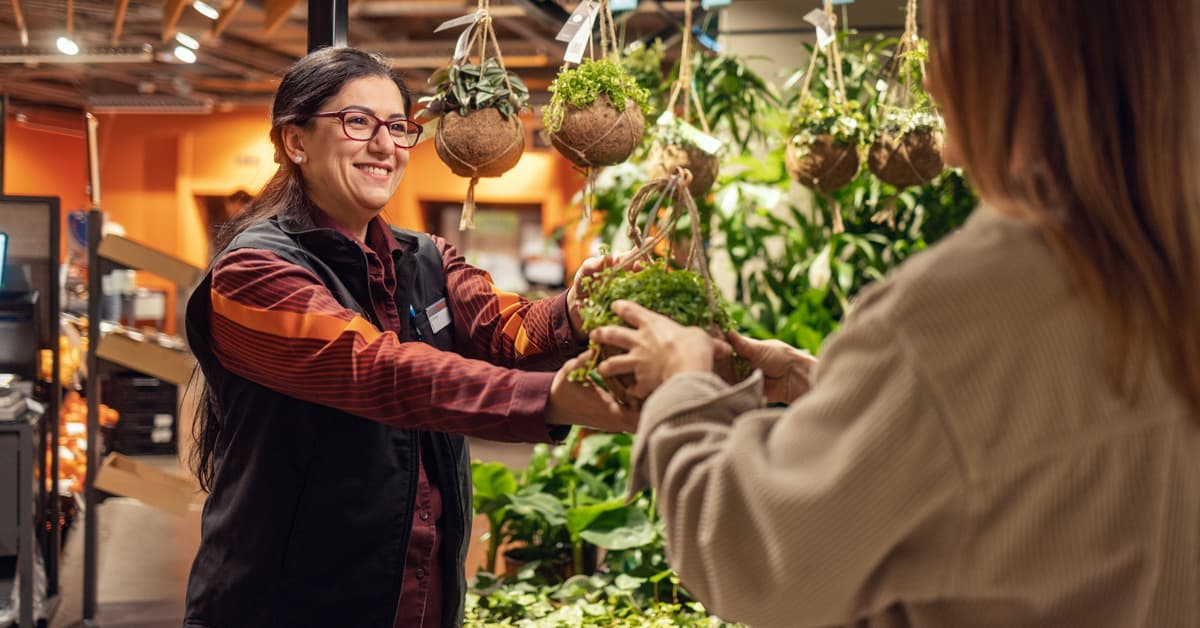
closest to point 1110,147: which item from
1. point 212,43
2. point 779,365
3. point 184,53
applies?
point 779,365

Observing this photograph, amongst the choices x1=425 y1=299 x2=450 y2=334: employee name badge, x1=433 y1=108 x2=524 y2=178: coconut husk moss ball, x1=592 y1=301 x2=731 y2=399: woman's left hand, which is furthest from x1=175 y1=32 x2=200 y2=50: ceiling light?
x1=592 y1=301 x2=731 y2=399: woman's left hand

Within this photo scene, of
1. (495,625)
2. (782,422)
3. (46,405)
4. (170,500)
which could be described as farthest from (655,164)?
(46,405)

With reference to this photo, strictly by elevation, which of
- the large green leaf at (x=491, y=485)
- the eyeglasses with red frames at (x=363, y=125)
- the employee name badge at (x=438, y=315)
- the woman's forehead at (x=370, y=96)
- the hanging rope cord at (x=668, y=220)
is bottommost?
the large green leaf at (x=491, y=485)

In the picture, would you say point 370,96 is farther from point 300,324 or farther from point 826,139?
point 826,139

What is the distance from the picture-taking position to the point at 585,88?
2.28m

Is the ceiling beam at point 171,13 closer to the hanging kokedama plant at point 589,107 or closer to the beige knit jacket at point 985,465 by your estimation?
the hanging kokedama plant at point 589,107

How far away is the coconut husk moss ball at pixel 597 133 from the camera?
90.1 inches

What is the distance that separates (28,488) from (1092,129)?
3894 millimetres

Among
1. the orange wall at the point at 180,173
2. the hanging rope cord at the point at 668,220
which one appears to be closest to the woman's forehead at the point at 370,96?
the hanging rope cord at the point at 668,220

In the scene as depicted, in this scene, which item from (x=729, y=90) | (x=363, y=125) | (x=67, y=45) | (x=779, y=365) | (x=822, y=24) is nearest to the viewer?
(x=779, y=365)

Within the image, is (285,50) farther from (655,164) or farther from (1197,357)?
(1197,357)

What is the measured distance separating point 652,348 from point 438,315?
2.75 ft

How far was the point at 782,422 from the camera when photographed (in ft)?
3.38

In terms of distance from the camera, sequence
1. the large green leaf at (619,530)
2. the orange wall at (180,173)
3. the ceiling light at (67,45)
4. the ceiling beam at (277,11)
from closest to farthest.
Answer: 1. the large green leaf at (619,530)
2. the ceiling beam at (277,11)
3. the ceiling light at (67,45)
4. the orange wall at (180,173)
